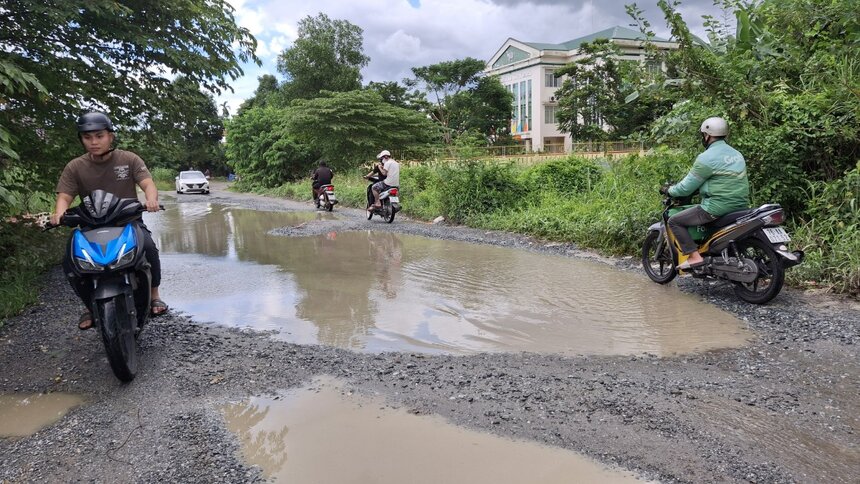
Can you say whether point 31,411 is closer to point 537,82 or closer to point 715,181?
point 715,181

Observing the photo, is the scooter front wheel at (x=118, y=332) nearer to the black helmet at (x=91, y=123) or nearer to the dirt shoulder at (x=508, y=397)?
the dirt shoulder at (x=508, y=397)

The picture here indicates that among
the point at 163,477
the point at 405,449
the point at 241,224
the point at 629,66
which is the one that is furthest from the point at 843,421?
the point at 241,224

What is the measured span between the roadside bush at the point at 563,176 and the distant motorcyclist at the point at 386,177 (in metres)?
2.94

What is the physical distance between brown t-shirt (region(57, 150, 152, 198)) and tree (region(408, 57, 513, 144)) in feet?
153

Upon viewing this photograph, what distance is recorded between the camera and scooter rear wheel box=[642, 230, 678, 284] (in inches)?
247

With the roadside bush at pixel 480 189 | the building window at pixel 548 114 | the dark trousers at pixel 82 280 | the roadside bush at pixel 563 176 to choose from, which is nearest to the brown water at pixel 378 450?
the dark trousers at pixel 82 280

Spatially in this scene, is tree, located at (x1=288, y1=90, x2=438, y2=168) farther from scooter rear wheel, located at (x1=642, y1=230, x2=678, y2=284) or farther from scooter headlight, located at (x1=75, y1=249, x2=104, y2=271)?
scooter headlight, located at (x1=75, y1=249, x2=104, y2=271)

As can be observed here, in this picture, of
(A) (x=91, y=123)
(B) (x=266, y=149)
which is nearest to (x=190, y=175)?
(B) (x=266, y=149)

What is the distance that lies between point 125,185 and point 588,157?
10.4 m

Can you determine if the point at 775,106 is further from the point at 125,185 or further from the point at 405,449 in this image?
the point at 125,185

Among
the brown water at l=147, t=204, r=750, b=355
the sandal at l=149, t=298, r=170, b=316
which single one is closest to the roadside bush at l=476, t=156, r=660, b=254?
the brown water at l=147, t=204, r=750, b=355

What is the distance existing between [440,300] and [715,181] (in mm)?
2955

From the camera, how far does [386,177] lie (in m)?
13.1

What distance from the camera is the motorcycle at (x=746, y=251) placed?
5090 millimetres
